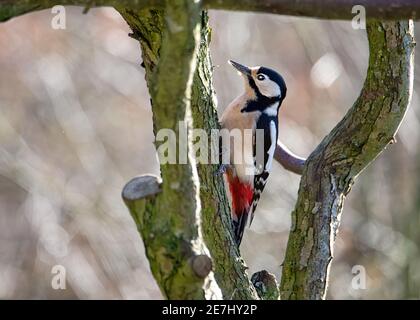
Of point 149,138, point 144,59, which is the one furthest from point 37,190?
point 144,59

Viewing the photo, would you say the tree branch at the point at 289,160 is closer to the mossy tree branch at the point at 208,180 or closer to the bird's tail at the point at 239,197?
the mossy tree branch at the point at 208,180

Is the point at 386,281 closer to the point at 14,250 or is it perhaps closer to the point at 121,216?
the point at 121,216

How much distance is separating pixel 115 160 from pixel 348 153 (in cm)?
530

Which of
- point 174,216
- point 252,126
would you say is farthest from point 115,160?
point 174,216

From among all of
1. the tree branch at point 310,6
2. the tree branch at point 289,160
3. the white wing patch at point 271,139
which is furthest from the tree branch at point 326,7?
the white wing patch at point 271,139

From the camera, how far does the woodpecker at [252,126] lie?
195 inches

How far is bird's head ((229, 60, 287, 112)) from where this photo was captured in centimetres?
493

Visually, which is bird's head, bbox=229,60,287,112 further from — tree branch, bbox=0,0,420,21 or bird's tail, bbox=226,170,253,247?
tree branch, bbox=0,0,420,21

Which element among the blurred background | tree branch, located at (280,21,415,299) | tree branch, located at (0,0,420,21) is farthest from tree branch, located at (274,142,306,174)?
the blurred background

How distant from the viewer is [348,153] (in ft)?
11.9

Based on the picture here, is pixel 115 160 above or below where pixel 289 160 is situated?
above

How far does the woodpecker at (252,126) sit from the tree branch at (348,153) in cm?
127

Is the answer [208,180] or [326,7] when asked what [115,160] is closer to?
[208,180]

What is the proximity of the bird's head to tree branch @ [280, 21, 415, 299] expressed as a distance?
51.5 inches
